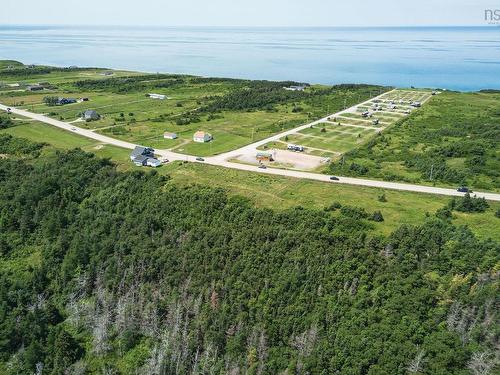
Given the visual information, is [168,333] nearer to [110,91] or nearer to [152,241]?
[152,241]

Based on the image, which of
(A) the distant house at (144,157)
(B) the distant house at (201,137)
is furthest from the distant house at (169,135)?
(A) the distant house at (144,157)

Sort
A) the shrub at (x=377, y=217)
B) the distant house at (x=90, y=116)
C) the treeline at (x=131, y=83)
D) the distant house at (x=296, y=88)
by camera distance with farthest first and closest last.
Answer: the distant house at (x=296, y=88)
the treeline at (x=131, y=83)
the distant house at (x=90, y=116)
the shrub at (x=377, y=217)

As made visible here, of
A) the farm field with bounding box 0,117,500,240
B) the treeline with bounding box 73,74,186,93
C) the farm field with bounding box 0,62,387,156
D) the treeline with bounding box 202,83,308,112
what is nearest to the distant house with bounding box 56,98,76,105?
the farm field with bounding box 0,62,387,156

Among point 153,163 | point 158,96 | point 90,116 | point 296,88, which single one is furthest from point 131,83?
point 153,163

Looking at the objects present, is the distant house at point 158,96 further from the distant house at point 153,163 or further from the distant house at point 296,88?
the distant house at point 153,163

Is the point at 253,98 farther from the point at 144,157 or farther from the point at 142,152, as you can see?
the point at 144,157

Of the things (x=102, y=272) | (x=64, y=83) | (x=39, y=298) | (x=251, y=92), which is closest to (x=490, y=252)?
(x=102, y=272)

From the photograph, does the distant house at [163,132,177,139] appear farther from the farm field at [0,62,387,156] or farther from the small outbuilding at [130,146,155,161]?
the small outbuilding at [130,146,155,161]
